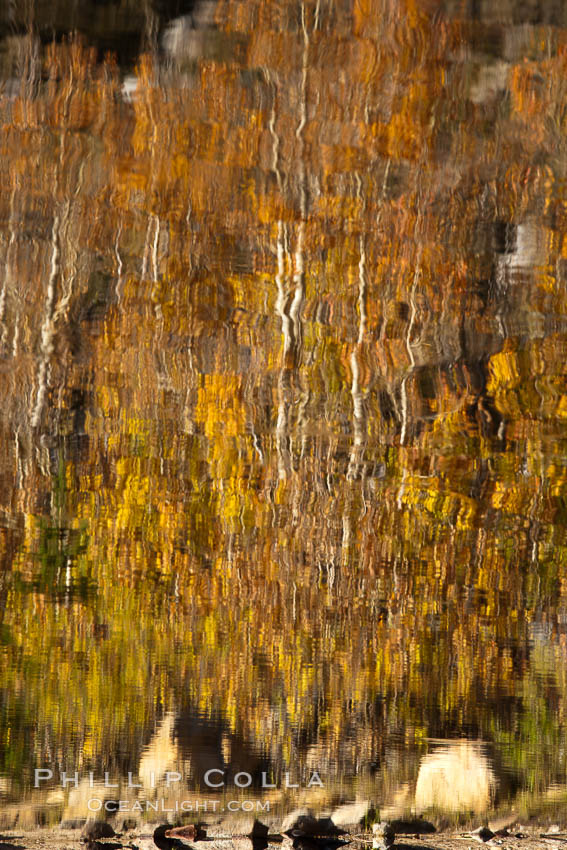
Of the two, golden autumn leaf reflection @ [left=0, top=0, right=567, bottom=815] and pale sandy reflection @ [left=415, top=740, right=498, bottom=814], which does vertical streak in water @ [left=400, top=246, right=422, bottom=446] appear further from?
pale sandy reflection @ [left=415, top=740, right=498, bottom=814]

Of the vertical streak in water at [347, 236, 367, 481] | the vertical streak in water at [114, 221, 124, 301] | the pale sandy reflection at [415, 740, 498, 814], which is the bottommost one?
the pale sandy reflection at [415, 740, 498, 814]

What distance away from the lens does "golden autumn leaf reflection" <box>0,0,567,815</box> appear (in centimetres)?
101

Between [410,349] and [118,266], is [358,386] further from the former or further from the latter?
[118,266]

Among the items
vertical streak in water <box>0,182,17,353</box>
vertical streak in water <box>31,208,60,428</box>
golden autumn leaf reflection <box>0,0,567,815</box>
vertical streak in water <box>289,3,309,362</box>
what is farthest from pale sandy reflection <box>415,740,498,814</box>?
vertical streak in water <box>0,182,17,353</box>

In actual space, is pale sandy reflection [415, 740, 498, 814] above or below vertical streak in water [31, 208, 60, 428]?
below

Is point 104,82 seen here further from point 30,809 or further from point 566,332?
point 30,809

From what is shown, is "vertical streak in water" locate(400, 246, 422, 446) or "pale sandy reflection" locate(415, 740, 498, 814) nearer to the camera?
"vertical streak in water" locate(400, 246, 422, 446)

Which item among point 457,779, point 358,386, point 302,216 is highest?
point 302,216

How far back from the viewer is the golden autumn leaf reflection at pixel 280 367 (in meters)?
1.01

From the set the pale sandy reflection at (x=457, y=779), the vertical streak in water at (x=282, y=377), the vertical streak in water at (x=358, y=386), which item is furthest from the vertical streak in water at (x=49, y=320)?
the pale sandy reflection at (x=457, y=779)

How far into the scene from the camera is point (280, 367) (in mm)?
1176

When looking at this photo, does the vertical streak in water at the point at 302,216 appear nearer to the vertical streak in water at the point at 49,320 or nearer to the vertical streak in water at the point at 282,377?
the vertical streak in water at the point at 282,377

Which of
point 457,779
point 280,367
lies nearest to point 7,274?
point 280,367

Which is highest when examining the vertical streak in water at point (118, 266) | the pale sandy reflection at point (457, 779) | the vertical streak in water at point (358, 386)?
the vertical streak in water at point (118, 266)
